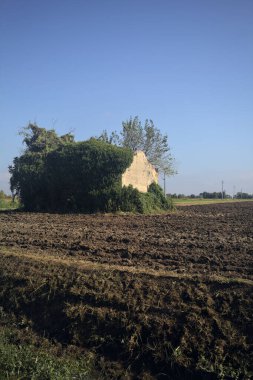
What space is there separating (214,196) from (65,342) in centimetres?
9000

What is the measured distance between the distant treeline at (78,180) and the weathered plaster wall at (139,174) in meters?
1.28

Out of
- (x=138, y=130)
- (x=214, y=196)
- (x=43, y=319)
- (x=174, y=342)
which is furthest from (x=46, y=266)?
(x=214, y=196)

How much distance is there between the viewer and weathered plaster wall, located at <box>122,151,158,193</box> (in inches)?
Answer: 1112

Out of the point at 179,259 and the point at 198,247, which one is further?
the point at 198,247

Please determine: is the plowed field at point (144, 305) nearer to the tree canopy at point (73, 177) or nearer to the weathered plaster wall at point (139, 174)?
the tree canopy at point (73, 177)

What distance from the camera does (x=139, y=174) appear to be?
30.3 metres

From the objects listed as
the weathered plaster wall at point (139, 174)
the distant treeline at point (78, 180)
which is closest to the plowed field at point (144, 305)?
the distant treeline at point (78, 180)

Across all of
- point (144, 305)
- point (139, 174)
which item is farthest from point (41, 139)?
point (144, 305)

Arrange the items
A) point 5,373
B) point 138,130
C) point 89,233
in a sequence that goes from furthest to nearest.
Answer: point 138,130 → point 89,233 → point 5,373

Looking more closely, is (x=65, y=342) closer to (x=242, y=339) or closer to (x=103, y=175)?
(x=242, y=339)

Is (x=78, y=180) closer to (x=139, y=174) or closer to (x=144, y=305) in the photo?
(x=139, y=174)

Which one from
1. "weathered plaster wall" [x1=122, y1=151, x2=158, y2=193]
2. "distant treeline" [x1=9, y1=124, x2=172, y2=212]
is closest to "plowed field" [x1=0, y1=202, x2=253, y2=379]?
"distant treeline" [x1=9, y1=124, x2=172, y2=212]

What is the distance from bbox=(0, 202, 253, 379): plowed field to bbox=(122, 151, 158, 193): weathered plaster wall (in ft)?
58.8

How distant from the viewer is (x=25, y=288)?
8008 mm
